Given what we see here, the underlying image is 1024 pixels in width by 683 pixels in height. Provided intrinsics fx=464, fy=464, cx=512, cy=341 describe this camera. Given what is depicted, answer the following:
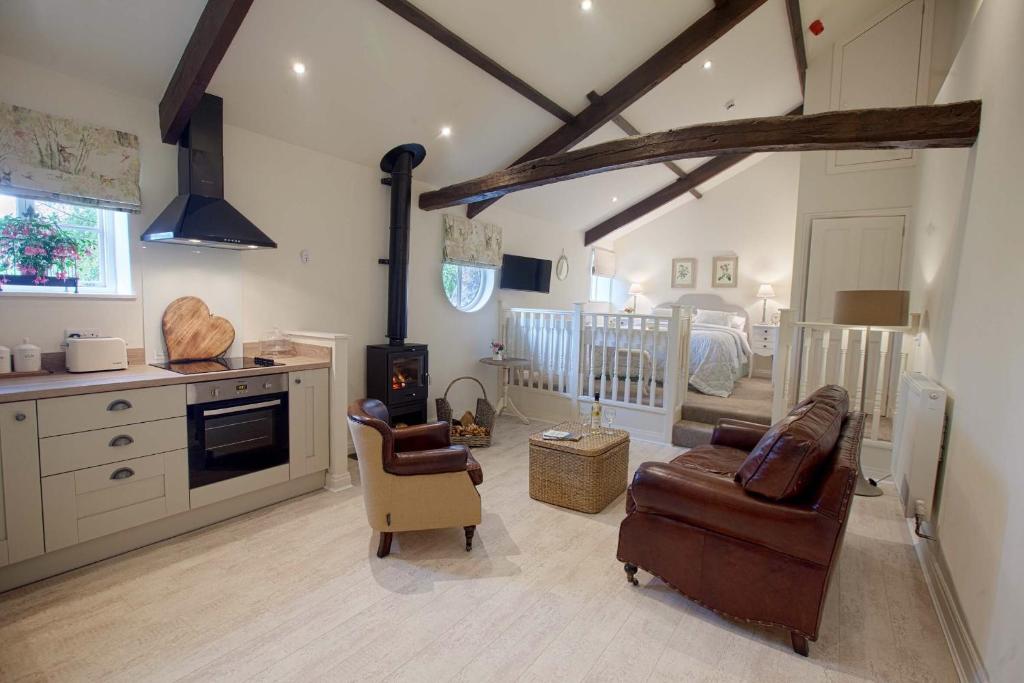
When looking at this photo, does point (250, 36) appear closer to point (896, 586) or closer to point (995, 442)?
point (995, 442)

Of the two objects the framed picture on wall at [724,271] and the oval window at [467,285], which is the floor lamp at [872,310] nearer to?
the oval window at [467,285]

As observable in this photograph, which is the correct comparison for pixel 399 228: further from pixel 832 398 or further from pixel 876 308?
pixel 876 308

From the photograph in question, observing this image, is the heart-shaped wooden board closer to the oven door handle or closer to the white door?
the oven door handle

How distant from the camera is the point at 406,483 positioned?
Answer: 243 centimetres

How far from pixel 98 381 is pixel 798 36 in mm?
6167

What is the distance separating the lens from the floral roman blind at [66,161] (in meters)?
2.40

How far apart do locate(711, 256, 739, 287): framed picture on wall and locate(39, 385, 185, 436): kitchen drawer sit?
736cm

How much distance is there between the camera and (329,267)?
13.1ft

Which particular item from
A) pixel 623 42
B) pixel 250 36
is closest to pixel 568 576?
pixel 250 36

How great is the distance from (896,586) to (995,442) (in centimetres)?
99

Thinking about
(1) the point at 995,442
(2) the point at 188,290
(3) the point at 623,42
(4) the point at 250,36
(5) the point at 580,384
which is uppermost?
(3) the point at 623,42

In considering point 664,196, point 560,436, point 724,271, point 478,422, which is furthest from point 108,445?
point 724,271

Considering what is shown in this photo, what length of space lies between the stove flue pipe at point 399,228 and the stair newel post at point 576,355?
6.09 ft

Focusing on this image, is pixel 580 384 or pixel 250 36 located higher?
pixel 250 36
